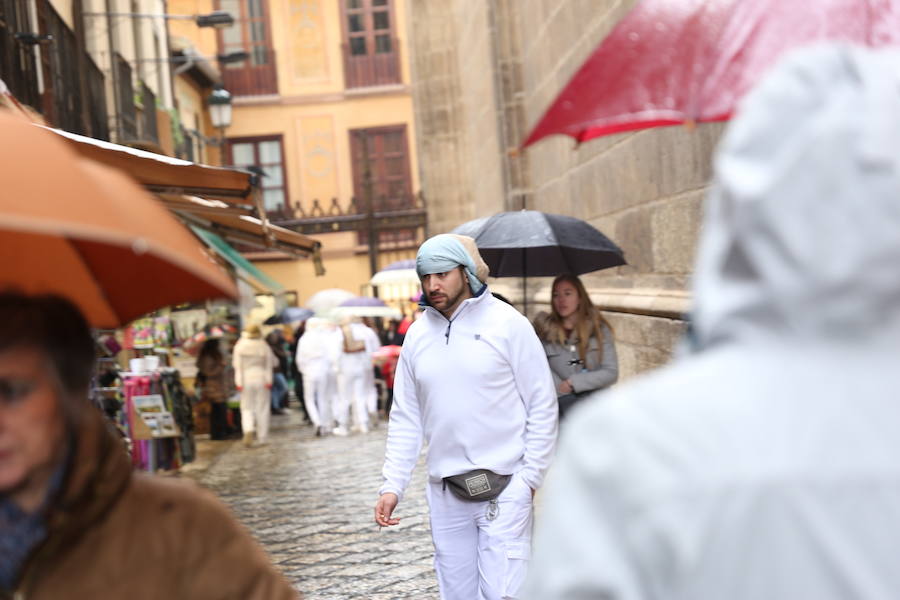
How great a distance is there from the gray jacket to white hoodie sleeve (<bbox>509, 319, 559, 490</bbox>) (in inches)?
78.0

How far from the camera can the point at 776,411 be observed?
1525mm

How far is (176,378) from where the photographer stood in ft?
44.1

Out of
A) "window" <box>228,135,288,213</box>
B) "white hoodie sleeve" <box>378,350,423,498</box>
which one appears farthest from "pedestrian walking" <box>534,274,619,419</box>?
"window" <box>228,135,288,213</box>

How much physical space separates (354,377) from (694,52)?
16212 millimetres

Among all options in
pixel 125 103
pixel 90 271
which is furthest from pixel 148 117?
pixel 90 271

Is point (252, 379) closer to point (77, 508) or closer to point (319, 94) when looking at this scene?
point (77, 508)

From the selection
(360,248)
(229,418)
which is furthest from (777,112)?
(360,248)

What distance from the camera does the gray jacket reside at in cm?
761

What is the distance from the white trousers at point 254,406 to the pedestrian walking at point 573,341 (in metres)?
10.5

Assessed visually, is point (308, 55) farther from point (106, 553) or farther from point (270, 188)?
point (106, 553)

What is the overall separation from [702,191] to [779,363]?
6.19 meters

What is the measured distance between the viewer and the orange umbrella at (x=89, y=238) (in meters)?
2.01

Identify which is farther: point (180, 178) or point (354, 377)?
point (354, 377)

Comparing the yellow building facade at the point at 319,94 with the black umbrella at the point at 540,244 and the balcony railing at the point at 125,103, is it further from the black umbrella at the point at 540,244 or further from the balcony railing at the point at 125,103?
the black umbrella at the point at 540,244
